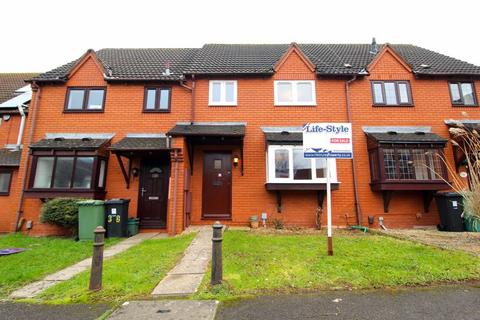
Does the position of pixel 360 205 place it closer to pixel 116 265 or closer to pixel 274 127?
pixel 274 127

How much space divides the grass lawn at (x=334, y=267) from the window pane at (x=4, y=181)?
10578mm

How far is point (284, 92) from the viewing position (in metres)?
11.6

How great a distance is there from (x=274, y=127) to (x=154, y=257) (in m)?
7.19

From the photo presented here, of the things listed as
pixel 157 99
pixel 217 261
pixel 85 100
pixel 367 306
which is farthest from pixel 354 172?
pixel 85 100

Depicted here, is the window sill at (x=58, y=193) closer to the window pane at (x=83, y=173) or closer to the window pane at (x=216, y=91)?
the window pane at (x=83, y=173)

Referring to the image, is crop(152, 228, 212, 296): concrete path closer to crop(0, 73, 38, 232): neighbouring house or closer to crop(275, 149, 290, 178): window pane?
crop(275, 149, 290, 178): window pane

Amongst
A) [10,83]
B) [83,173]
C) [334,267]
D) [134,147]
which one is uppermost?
[10,83]

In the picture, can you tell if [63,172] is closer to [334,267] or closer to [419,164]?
[334,267]

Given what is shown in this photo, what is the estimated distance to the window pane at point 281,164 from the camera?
32.9ft

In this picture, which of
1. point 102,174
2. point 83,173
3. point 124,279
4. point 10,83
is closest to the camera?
point 124,279

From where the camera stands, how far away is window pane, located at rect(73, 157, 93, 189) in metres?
9.80

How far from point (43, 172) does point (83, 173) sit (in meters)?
1.68

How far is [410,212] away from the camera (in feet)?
33.5

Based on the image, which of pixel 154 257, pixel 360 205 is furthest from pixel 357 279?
pixel 360 205
